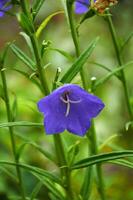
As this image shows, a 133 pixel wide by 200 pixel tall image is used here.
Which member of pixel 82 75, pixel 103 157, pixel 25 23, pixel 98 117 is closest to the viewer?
pixel 25 23

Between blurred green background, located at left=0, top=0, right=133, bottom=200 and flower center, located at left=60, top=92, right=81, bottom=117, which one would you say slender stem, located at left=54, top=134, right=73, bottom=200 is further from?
blurred green background, located at left=0, top=0, right=133, bottom=200

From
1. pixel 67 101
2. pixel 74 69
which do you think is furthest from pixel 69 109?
pixel 74 69

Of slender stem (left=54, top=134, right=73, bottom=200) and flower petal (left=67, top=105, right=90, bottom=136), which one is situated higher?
flower petal (left=67, top=105, right=90, bottom=136)

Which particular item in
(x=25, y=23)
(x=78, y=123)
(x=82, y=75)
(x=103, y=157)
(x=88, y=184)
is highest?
(x=25, y=23)

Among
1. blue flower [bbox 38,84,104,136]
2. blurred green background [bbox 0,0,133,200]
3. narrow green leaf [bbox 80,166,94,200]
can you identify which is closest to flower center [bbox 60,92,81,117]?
blue flower [bbox 38,84,104,136]

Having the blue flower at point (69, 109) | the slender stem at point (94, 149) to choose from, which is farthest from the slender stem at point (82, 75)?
the blue flower at point (69, 109)

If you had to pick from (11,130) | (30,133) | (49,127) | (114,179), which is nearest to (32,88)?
(30,133)

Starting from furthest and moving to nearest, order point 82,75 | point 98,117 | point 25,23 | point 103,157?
point 98,117
point 82,75
point 103,157
point 25,23

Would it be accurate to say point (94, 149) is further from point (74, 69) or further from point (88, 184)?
point (74, 69)

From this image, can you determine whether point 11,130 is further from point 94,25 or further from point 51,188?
point 94,25
